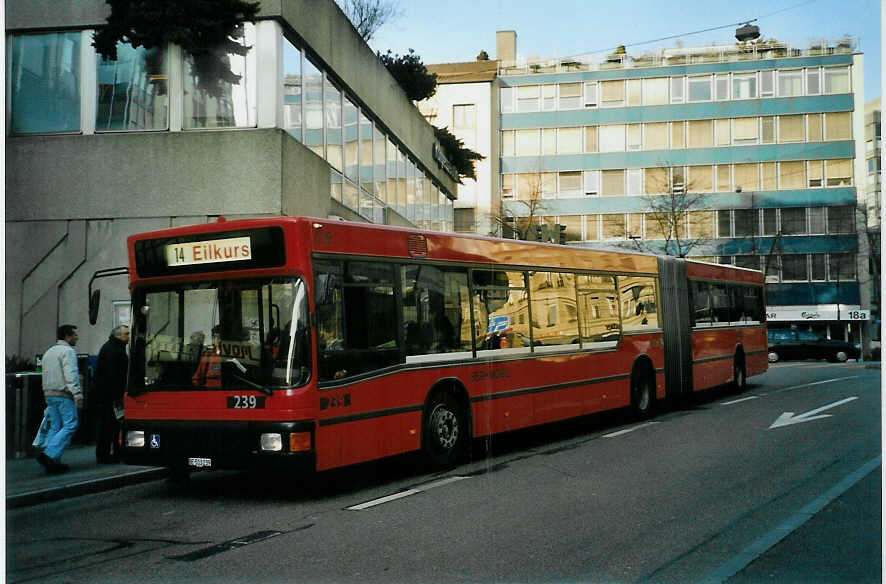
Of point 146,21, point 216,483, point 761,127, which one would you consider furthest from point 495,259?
point 146,21

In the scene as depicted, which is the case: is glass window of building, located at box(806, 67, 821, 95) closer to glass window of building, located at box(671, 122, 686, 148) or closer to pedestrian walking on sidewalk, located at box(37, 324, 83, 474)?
glass window of building, located at box(671, 122, 686, 148)

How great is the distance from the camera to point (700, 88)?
963cm

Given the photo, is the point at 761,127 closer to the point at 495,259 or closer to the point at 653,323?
the point at 495,259

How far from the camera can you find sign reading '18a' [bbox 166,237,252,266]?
30.2 ft

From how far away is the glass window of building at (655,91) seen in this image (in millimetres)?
10281

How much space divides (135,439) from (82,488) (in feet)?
3.57

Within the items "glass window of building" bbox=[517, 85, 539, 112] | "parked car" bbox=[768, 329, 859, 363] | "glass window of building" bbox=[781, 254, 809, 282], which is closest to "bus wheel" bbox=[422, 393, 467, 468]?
"glass window of building" bbox=[517, 85, 539, 112]

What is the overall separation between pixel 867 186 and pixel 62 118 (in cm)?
1240

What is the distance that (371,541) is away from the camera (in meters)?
7.24

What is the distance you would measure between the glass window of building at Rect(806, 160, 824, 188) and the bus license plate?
18.8ft

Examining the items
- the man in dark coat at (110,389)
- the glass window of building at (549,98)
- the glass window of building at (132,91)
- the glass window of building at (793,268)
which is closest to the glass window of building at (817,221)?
the glass window of building at (793,268)

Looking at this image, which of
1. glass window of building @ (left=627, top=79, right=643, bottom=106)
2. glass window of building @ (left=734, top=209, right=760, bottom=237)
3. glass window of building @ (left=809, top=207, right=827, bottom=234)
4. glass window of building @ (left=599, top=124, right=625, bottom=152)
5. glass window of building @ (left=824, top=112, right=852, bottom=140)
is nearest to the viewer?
glass window of building @ (left=824, top=112, right=852, bottom=140)

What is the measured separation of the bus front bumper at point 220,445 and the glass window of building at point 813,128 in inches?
227

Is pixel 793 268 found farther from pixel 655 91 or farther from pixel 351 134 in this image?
pixel 351 134
